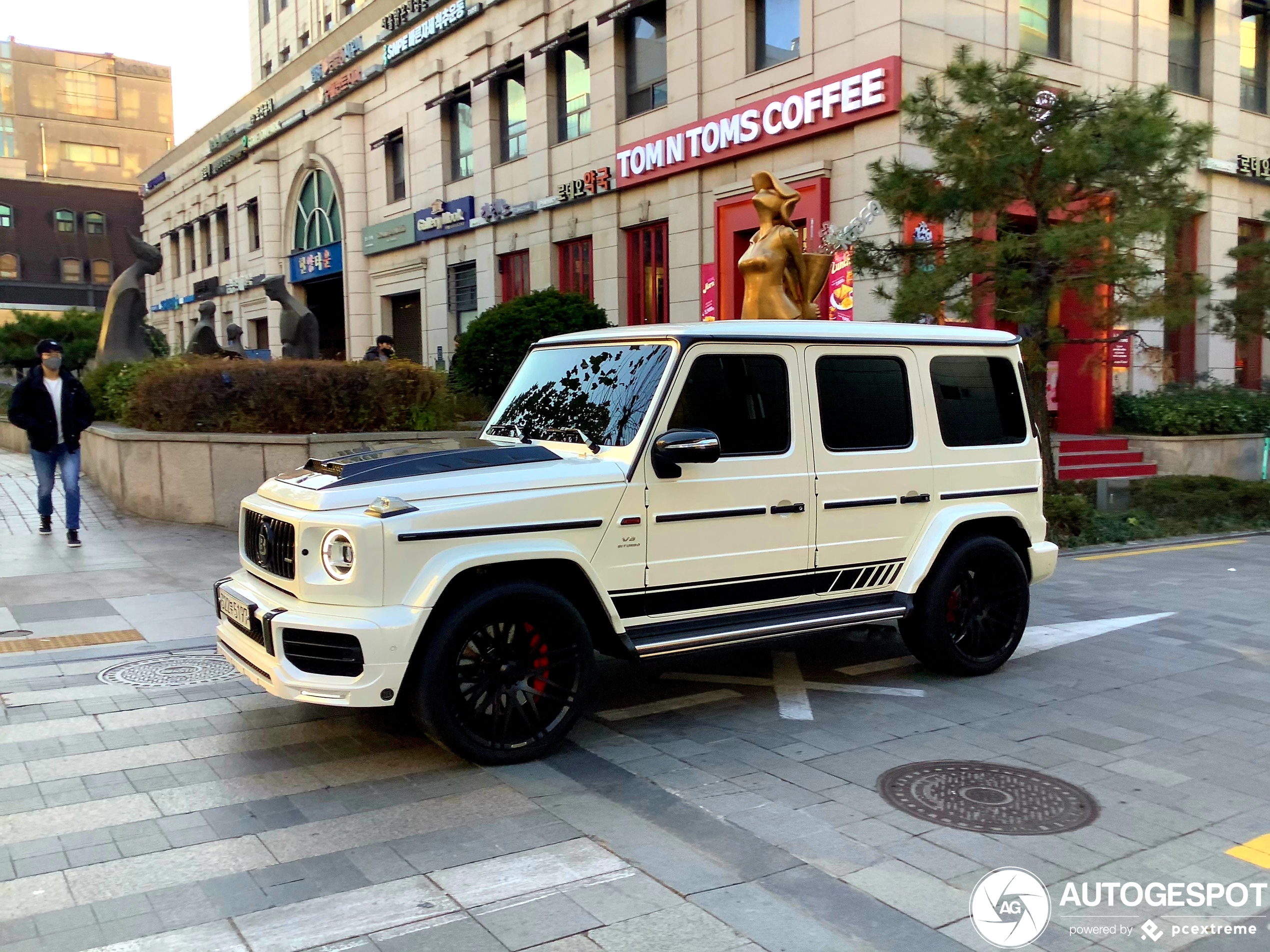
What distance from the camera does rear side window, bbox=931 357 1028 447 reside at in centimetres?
634

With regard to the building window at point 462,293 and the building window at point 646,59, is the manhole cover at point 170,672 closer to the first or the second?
the building window at point 646,59

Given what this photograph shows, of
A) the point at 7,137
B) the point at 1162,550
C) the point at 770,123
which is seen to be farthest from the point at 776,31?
the point at 7,137

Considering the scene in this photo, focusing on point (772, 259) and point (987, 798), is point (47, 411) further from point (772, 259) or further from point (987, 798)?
point (987, 798)

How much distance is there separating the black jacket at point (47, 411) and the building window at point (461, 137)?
17298 millimetres

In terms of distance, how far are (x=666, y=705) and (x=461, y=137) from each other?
2426 cm

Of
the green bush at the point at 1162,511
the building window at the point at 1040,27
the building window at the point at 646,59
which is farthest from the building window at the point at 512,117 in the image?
the green bush at the point at 1162,511

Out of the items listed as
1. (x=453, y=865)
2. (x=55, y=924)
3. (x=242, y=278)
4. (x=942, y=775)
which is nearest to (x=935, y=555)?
(x=942, y=775)

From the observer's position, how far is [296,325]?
18359mm

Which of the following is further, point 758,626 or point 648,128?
point 648,128

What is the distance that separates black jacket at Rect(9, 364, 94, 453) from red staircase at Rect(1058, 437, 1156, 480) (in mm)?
12684

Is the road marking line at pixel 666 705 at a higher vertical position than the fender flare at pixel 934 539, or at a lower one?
lower

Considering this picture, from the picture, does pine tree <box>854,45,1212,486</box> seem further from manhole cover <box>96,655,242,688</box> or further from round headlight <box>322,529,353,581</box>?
round headlight <box>322,529,353,581</box>

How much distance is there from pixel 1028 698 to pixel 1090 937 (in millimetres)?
2760

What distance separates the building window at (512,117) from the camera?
24.8 m
